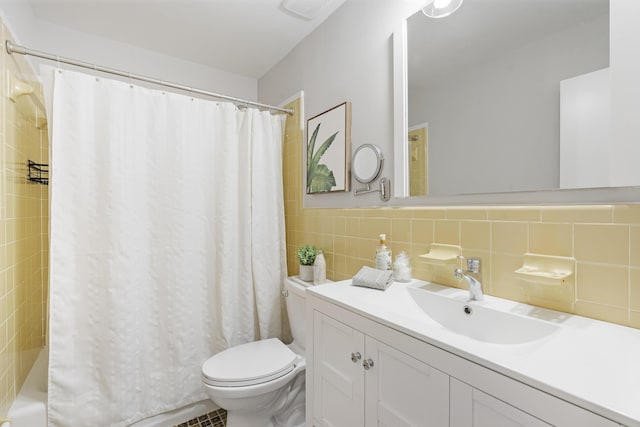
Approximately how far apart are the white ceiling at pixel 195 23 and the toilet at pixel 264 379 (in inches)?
63.4

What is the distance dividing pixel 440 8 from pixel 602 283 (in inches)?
44.5

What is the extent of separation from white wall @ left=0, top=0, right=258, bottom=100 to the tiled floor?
2190mm

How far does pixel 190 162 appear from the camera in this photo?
5.80ft

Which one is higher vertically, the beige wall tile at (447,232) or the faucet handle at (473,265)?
the beige wall tile at (447,232)

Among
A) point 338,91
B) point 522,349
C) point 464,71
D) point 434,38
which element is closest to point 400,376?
point 522,349

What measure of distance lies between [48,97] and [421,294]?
189cm

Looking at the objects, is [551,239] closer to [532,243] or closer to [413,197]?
[532,243]

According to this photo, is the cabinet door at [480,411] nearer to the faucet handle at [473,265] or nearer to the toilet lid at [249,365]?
the faucet handle at [473,265]

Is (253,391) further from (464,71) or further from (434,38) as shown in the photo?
(434,38)

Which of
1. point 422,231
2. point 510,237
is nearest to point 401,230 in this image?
point 422,231

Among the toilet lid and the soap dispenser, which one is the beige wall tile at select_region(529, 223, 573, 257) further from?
the toilet lid

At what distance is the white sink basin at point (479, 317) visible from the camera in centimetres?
82

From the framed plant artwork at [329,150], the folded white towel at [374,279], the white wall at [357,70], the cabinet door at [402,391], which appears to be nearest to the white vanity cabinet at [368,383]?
the cabinet door at [402,391]

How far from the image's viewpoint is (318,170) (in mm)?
1848
